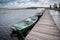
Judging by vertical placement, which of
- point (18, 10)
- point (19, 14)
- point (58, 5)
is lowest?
point (19, 14)

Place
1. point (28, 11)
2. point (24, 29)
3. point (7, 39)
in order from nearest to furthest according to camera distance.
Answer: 1. point (24, 29)
2. point (7, 39)
3. point (28, 11)

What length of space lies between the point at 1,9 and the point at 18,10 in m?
4.27

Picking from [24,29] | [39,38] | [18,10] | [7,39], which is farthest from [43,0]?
[39,38]

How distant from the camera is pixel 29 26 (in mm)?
6766

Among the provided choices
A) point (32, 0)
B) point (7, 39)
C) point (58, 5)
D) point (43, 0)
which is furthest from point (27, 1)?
point (7, 39)

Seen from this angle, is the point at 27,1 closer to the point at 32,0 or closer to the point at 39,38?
the point at 32,0

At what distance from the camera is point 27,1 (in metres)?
24.0

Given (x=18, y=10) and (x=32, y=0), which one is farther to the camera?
(x=32, y=0)

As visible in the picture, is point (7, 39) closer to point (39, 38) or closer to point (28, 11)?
point (39, 38)

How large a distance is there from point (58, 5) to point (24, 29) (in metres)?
10.7

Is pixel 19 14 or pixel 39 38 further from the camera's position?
pixel 19 14

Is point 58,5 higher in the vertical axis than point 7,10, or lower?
higher

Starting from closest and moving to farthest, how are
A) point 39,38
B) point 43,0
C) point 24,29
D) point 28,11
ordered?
1. point 39,38
2. point 24,29
3. point 28,11
4. point 43,0

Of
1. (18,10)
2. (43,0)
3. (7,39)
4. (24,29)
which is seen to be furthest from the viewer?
(43,0)
